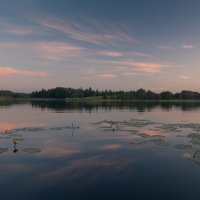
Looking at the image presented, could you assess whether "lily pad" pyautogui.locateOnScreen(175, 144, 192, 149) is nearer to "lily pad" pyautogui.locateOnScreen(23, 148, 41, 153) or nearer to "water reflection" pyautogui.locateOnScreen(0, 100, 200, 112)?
"lily pad" pyautogui.locateOnScreen(23, 148, 41, 153)

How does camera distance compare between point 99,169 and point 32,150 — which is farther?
point 32,150

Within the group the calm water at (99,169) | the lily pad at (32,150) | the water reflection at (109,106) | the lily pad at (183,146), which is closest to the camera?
the calm water at (99,169)

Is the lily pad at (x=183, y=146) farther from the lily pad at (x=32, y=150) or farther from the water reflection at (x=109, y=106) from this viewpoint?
the water reflection at (x=109, y=106)

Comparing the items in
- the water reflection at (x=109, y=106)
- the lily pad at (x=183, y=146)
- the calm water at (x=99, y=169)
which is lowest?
the calm water at (x=99, y=169)

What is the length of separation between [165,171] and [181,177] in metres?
1.32

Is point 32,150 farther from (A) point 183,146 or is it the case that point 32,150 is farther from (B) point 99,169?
(A) point 183,146

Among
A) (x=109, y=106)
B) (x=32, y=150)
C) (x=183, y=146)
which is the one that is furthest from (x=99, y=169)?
(x=109, y=106)

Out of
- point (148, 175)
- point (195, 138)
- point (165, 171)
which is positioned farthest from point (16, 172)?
point (195, 138)

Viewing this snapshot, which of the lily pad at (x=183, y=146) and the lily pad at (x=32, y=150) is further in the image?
the lily pad at (x=183, y=146)

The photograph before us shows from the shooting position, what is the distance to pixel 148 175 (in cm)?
1485

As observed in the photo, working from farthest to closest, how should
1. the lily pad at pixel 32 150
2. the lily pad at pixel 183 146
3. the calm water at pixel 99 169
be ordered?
the lily pad at pixel 183 146, the lily pad at pixel 32 150, the calm water at pixel 99 169

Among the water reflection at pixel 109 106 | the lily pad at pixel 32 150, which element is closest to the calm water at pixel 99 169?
the lily pad at pixel 32 150

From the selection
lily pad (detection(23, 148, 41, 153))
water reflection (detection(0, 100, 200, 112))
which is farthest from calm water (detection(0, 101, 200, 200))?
water reflection (detection(0, 100, 200, 112))

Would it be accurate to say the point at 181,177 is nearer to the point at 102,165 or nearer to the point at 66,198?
the point at 102,165
